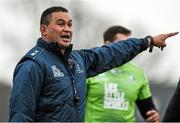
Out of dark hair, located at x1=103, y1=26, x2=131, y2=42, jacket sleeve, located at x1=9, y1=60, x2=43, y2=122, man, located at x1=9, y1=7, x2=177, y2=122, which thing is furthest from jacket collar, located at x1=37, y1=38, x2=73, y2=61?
dark hair, located at x1=103, y1=26, x2=131, y2=42

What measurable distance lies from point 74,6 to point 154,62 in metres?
2.04

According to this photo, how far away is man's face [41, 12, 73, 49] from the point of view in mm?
7184

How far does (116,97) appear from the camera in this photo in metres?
9.65

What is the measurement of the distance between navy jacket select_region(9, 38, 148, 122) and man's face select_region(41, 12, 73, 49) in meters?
0.07

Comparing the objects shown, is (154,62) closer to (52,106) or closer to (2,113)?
(2,113)

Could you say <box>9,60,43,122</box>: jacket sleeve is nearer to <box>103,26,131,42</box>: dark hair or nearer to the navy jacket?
the navy jacket

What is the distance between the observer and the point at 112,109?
9.59m

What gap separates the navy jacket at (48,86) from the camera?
681 cm

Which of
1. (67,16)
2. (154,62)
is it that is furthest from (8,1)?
(67,16)

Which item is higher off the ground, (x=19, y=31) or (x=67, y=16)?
(x=67, y=16)

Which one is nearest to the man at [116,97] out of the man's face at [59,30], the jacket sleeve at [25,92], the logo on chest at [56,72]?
the man's face at [59,30]

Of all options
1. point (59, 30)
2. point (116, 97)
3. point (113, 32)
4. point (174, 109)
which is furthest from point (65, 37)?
point (113, 32)

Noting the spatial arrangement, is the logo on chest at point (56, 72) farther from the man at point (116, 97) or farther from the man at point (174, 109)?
the man at point (116, 97)

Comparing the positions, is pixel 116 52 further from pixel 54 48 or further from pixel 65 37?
pixel 54 48
